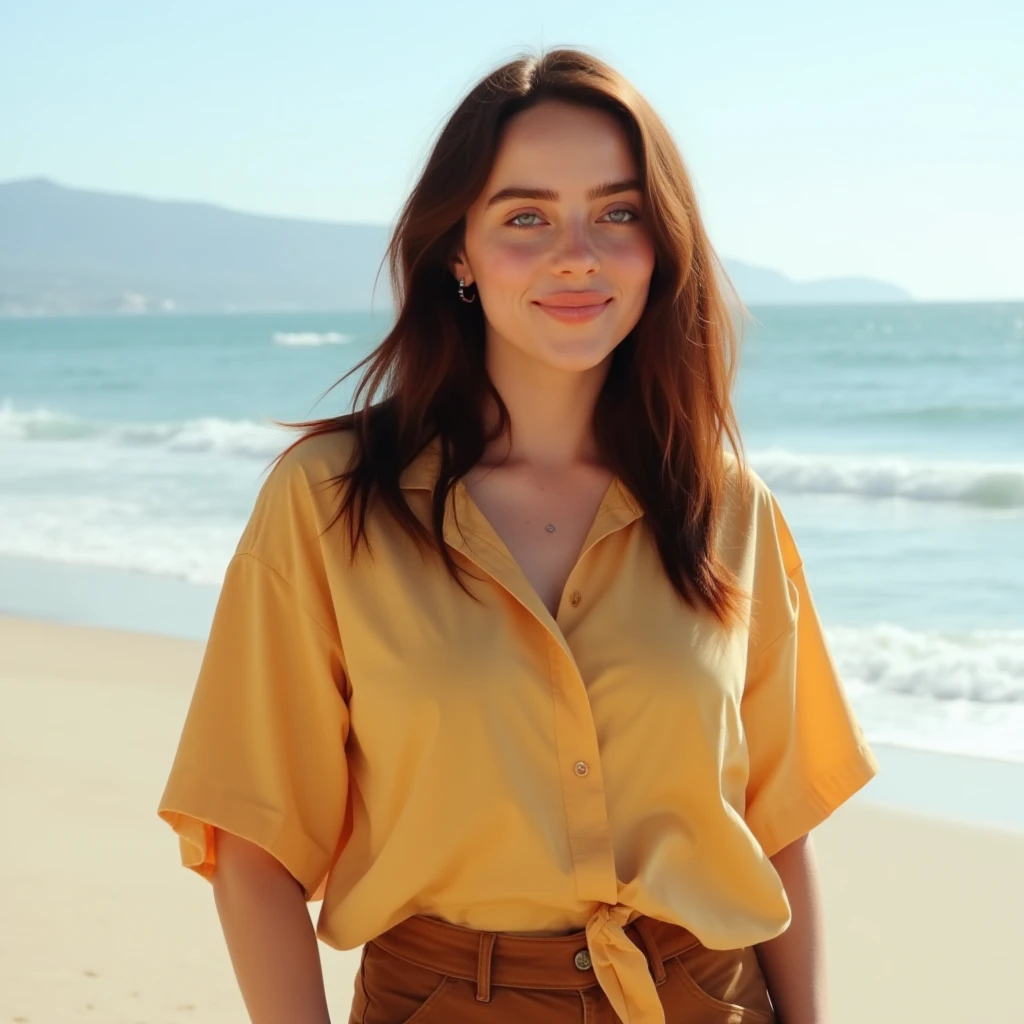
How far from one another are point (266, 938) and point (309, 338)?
5856 cm

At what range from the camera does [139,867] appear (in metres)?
4.84

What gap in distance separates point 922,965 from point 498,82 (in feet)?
9.89

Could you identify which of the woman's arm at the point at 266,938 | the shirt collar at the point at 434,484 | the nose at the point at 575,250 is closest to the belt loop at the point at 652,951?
the woman's arm at the point at 266,938

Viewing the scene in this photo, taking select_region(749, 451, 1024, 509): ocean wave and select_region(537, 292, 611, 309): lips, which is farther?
select_region(749, 451, 1024, 509): ocean wave

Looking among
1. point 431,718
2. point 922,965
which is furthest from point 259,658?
point 922,965

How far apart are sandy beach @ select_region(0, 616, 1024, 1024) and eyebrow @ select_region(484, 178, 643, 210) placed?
2.44 metres

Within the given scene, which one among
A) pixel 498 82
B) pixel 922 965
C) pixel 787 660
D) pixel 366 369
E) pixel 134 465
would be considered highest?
→ pixel 498 82

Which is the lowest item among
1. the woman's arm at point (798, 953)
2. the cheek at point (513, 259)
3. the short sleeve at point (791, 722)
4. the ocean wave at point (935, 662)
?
the ocean wave at point (935, 662)

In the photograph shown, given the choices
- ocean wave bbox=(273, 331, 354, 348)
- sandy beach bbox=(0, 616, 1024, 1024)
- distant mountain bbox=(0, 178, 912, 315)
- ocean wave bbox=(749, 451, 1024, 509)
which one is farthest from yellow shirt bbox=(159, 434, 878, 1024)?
distant mountain bbox=(0, 178, 912, 315)

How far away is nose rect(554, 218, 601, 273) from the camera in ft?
7.75

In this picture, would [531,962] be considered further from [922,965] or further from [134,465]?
[134,465]

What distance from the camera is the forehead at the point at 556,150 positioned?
240cm

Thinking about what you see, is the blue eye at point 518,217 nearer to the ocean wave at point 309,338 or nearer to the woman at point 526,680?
the woman at point 526,680

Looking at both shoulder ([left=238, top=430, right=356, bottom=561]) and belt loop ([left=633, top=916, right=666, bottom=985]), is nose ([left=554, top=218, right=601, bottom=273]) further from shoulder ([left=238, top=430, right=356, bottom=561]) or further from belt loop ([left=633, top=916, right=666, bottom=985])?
belt loop ([left=633, top=916, right=666, bottom=985])
